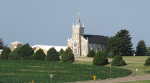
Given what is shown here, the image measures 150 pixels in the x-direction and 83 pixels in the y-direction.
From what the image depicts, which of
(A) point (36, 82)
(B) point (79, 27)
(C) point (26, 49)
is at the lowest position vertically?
(A) point (36, 82)

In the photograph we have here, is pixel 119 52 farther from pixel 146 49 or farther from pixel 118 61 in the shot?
pixel 118 61

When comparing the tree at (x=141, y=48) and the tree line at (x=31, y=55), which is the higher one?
the tree at (x=141, y=48)

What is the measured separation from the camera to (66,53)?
10000 centimetres

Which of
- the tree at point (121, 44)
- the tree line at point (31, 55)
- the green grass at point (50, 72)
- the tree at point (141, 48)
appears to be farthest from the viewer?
the tree at point (141, 48)

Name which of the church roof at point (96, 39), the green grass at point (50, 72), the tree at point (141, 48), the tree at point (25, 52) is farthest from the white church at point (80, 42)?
the green grass at point (50, 72)


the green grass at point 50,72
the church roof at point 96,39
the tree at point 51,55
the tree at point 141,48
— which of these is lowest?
the green grass at point 50,72

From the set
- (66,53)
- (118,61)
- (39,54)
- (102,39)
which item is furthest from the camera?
(102,39)

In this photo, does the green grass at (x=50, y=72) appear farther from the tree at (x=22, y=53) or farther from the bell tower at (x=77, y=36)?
the bell tower at (x=77, y=36)

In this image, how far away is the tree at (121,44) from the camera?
13412cm

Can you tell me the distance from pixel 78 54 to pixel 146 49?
26.1 metres

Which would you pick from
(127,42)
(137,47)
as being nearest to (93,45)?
(137,47)

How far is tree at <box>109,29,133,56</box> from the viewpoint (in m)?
134

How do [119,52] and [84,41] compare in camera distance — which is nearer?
[119,52]

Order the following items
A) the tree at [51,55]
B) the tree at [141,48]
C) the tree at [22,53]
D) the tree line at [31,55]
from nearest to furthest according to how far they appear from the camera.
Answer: the tree at [51,55] → the tree line at [31,55] → the tree at [22,53] → the tree at [141,48]
